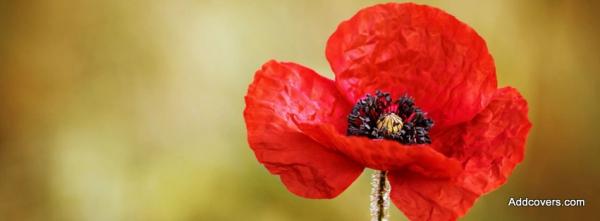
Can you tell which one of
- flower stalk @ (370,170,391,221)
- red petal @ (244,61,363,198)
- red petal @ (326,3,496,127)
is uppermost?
red petal @ (326,3,496,127)

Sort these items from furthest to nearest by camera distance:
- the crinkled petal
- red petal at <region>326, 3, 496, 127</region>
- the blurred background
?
the blurred background < red petal at <region>326, 3, 496, 127</region> < the crinkled petal

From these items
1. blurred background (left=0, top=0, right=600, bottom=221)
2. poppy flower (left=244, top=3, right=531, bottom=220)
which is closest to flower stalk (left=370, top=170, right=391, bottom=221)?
poppy flower (left=244, top=3, right=531, bottom=220)

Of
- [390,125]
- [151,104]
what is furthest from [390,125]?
[151,104]

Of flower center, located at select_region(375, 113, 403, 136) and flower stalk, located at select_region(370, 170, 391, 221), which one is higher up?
flower center, located at select_region(375, 113, 403, 136)

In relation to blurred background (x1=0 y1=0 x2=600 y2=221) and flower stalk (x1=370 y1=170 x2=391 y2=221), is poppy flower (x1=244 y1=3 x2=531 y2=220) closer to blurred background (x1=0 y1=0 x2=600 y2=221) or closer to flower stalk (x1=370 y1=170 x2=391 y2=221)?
flower stalk (x1=370 y1=170 x2=391 y2=221)

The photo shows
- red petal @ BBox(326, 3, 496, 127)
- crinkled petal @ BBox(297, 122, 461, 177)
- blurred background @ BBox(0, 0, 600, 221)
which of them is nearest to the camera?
crinkled petal @ BBox(297, 122, 461, 177)

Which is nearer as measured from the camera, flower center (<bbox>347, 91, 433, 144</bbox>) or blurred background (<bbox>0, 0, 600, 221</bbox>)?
flower center (<bbox>347, 91, 433, 144</bbox>)

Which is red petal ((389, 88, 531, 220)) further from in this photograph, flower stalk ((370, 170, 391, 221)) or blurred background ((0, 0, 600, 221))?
blurred background ((0, 0, 600, 221))

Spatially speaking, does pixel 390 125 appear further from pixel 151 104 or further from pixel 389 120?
pixel 151 104
